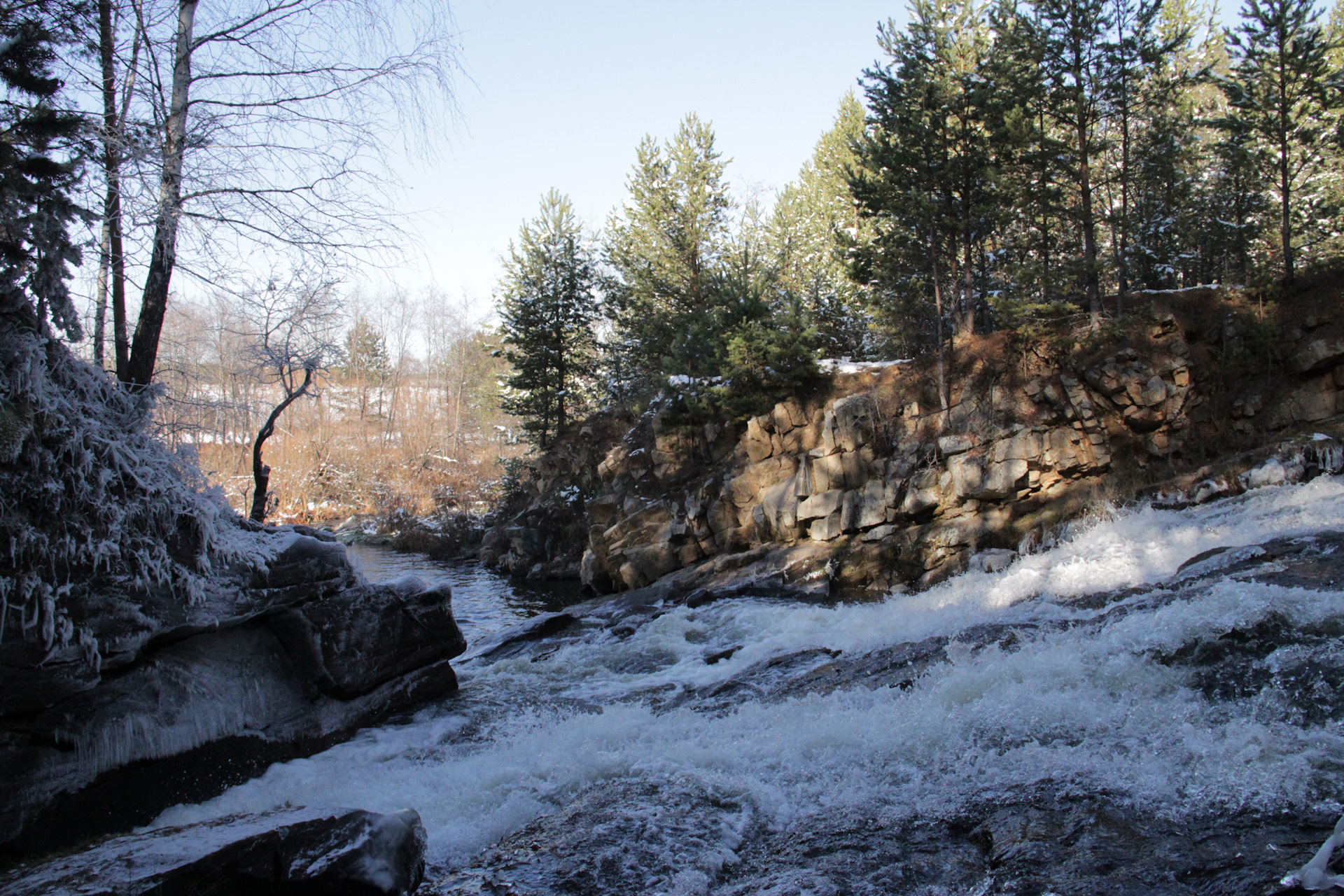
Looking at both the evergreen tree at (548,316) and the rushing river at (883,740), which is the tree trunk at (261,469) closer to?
the rushing river at (883,740)

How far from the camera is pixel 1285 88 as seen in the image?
696 inches

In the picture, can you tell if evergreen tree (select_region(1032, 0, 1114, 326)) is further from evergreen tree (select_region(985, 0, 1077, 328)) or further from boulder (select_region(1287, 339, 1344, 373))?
boulder (select_region(1287, 339, 1344, 373))

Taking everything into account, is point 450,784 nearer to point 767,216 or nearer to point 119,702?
point 119,702

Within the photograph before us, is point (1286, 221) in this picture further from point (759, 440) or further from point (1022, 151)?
point (759, 440)

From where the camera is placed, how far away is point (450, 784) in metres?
5.93

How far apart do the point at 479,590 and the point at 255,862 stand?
59.9ft

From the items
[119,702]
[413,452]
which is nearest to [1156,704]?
[119,702]

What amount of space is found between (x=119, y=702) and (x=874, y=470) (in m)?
14.3

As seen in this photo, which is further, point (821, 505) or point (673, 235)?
point (673, 235)

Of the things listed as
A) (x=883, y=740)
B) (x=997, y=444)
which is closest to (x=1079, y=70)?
(x=997, y=444)

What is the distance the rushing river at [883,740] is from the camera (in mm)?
4508

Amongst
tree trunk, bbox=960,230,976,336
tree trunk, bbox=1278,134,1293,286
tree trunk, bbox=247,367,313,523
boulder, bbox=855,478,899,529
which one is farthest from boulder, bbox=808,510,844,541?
tree trunk, bbox=1278,134,1293,286

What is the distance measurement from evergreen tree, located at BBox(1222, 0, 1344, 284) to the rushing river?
1241 centimetres

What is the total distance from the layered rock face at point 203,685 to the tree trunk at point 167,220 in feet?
6.16
